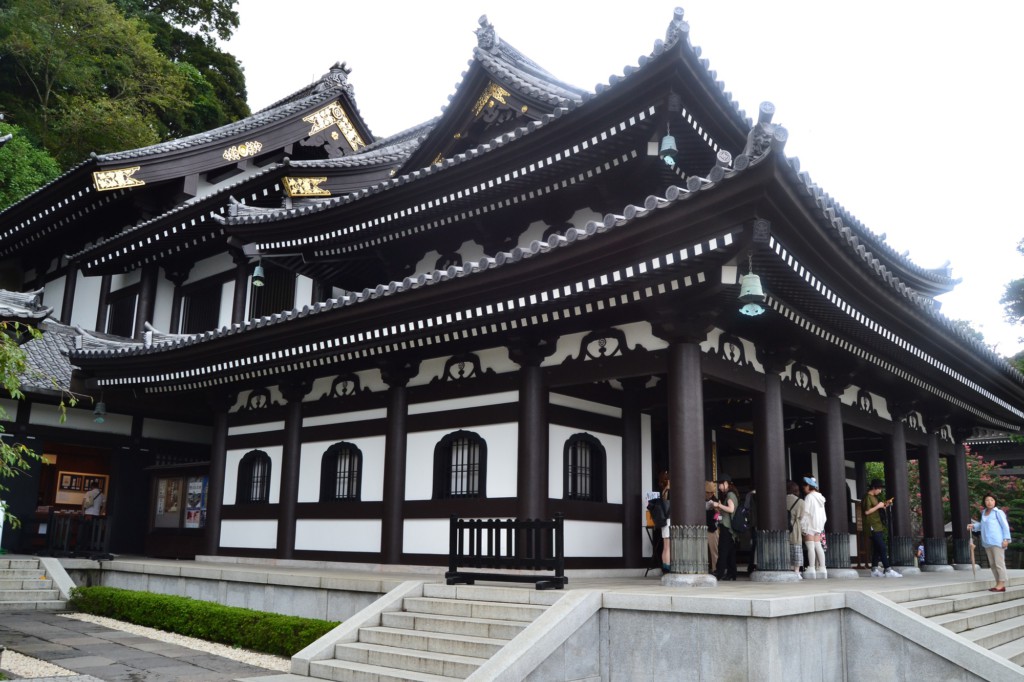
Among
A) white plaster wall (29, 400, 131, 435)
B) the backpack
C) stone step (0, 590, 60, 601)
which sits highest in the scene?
white plaster wall (29, 400, 131, 435)

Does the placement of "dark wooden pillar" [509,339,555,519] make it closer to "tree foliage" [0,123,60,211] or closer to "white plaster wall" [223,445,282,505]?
"white plaster wall" [223,445,282,505]

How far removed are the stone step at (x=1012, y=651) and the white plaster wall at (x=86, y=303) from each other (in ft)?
75.0

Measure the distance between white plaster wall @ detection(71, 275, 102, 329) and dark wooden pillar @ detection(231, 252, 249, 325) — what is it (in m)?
6.15

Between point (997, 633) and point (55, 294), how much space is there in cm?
2557

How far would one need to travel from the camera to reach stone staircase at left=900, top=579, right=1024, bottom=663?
1027 centimetres

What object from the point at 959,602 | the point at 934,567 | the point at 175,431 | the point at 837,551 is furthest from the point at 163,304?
the point at 934,567

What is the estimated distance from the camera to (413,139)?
2286cm

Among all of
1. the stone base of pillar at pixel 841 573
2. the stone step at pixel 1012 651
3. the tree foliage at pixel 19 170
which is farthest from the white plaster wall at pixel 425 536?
the tree foliage at pixel 19 170

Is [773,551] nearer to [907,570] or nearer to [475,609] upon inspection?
[475,609]

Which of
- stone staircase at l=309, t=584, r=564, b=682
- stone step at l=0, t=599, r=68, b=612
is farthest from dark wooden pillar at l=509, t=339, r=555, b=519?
stone step at l=0, t=599, r=68, b=612

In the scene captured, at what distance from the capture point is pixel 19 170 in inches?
1182

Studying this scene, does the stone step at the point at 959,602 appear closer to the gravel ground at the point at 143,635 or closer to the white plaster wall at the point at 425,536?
the white plaster wall at the point at 425,536

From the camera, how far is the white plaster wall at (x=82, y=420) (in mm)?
18375

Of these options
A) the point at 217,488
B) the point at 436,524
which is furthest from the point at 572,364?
the point at 217,488
